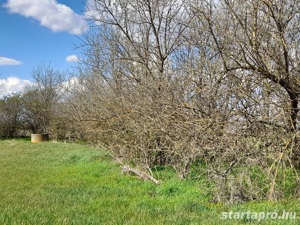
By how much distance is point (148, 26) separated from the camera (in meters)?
11.9

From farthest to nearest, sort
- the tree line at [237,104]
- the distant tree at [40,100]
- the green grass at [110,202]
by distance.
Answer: the distant tree at [40,100] → the tree line at [237,104] → the green grass at [110,202]

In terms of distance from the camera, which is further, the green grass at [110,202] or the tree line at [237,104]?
the tree line at [237,104]

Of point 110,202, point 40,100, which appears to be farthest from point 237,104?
point 40,100

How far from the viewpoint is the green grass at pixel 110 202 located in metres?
5.18

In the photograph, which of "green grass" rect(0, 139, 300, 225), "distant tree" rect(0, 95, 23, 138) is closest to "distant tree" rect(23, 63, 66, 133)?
"distant tree" rect(0, 95, 23, 138)

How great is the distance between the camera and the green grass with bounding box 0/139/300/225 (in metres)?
5.18

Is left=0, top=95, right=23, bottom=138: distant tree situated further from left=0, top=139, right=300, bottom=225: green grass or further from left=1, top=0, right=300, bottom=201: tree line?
left=1, top=0, right=300, bottom=201: tree line

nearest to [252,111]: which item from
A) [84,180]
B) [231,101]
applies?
[231,101]

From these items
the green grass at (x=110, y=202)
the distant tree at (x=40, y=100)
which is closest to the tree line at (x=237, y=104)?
the green grass at (x=110, y=202)

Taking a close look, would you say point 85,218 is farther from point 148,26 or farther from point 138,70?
point 148,26

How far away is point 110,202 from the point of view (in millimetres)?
6496

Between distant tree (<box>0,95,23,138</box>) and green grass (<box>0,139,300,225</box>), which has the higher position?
distant tree (<box>0,95,23,138</box>)

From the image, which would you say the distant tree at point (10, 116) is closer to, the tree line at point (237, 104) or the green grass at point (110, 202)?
the green grass at point (110, 202)

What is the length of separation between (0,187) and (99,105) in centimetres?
486
